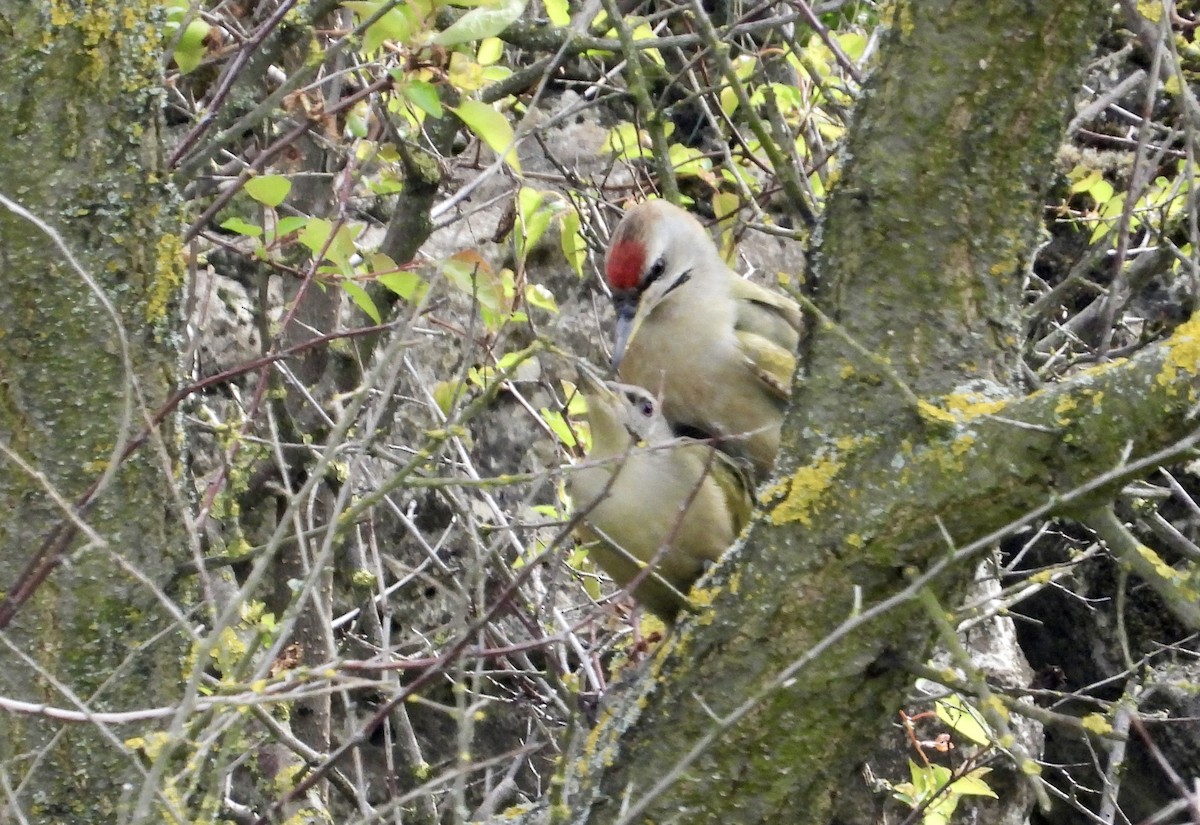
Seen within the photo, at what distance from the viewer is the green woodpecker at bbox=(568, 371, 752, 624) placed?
2316mm

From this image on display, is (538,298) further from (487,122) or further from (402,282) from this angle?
(487,122)

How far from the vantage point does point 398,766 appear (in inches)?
175

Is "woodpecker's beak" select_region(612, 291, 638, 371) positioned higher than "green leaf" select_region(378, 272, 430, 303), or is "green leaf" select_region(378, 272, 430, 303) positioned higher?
"green leaf" select_region(378, 272, 430, 303)

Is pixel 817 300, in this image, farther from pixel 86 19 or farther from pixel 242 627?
pixel 242 627

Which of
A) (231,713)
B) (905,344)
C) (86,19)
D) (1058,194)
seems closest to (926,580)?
(905,344)

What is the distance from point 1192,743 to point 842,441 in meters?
3.96

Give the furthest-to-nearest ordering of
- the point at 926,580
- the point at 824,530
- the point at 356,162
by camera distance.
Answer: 1. the point at 356,162
2. the point at 824,530
3. the point at 926,580

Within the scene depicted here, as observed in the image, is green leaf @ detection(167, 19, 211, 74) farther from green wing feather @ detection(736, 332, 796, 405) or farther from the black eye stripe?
green wing feather @ detection(736, 332, 796, 405)

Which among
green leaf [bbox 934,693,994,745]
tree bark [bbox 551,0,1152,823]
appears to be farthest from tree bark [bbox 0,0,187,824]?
green leaf [bbox 934,693,994,745]

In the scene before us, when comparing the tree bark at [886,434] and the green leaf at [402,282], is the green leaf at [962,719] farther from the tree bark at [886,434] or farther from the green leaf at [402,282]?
the green leaf at [402,282]

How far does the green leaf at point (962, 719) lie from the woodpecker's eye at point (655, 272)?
119cm

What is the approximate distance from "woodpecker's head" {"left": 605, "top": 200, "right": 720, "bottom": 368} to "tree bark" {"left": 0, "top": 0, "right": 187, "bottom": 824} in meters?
1.10

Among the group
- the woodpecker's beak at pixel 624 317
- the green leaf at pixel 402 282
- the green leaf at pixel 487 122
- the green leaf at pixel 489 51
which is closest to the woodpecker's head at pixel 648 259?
the woodpecker's beak at pixel 624 317

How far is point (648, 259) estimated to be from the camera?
2.79m
